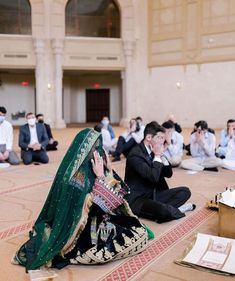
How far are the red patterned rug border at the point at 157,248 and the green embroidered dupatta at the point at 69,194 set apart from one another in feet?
1.20

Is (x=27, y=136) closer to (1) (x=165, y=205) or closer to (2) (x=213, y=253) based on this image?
(1) (x=165, y=205)

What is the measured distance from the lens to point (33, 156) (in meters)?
6.80

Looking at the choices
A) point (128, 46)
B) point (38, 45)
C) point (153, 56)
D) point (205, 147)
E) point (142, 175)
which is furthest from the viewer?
point (153, 56)

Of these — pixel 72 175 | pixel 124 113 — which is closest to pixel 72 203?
pixel 72 175

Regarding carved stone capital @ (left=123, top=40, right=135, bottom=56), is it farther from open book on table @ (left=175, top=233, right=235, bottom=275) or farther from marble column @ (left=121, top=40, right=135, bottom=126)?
open book on table @ (left=175, top=233, right=235, bottom=275)

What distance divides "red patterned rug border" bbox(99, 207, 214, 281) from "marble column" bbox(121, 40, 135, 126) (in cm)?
1249

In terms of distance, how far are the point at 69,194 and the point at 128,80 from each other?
13907mm

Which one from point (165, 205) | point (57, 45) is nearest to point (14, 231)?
point (165, 205)

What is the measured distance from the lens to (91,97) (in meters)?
18.7

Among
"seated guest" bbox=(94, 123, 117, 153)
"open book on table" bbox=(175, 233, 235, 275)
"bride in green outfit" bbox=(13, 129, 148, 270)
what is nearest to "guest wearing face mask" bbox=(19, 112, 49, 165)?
"seated guest" bbox=(94, 123, 117, 153)

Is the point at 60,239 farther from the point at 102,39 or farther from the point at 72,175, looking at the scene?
the point at 102,39

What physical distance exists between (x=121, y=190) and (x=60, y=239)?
1.76 ft

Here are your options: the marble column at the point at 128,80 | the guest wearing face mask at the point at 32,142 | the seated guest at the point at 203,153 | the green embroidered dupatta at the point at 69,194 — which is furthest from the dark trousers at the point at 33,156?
the marble column at the point at 128,80

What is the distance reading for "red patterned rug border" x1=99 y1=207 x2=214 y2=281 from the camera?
2314 mm
